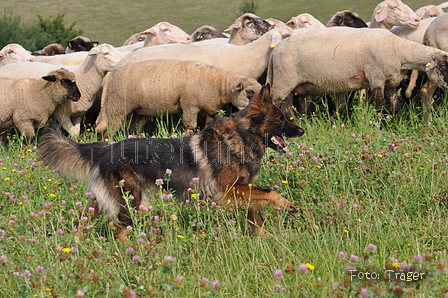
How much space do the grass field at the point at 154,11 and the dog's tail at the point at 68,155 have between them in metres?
46.0

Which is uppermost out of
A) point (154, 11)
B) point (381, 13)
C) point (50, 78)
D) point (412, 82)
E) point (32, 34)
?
point (381, 13)

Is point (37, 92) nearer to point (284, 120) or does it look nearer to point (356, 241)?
point (284, 120)

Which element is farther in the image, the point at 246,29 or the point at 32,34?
the point at 32,34

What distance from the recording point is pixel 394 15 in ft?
Answer: 34.1

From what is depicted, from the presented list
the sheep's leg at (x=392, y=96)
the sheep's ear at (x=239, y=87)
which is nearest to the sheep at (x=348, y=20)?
the sheep's leg at (x=392, y=96)

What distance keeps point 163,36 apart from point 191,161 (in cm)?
789

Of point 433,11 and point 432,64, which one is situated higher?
point 433,11

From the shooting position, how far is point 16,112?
28.4 ft

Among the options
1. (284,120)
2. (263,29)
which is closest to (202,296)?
(284,120)

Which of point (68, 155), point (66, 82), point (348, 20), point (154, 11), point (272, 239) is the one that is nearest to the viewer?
point (272, 239)

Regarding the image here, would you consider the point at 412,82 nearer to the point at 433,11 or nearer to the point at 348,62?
the point at 348,62

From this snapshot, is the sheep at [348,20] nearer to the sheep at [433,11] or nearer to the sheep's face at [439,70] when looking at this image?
the sheep at [433,11]

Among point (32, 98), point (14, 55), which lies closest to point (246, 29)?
point (32, 98)

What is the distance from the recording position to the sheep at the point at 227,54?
361 inches
